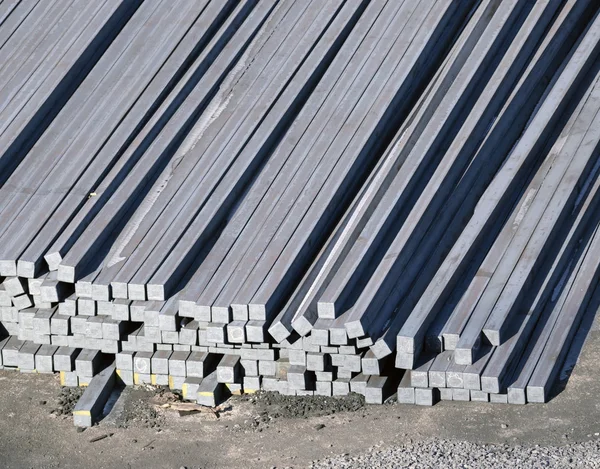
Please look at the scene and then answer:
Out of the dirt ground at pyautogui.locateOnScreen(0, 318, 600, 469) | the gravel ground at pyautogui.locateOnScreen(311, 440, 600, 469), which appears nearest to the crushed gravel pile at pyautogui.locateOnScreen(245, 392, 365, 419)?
the dirt ground at pyautogui.locateOnScreen(0, 318, 600, 469)

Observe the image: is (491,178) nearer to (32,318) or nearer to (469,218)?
(469,218)

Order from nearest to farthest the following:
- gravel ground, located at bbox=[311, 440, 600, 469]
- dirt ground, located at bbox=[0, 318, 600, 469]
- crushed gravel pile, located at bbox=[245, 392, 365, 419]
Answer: gravel ground, located at bbox=[311, 440, 600, 469] < dirt ground, located at bbox=[0, 318, 600, 469] < crushed gravel pile, located at bbox=[245, 392, 365, 419]

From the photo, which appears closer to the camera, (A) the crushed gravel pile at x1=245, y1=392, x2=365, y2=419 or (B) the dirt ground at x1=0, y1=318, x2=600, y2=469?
(B) the dirt ground at x1=0, y1=318, x2=600, y2=469

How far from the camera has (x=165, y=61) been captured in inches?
438

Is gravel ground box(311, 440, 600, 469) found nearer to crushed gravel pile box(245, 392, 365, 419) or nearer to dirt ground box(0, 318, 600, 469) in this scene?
dirt ground box(0, 318, 600, 469)

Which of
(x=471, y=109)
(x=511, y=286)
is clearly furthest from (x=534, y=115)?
(x=511, y=286)

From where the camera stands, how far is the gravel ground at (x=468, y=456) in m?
8.04

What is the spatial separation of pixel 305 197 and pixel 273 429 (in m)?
2.08

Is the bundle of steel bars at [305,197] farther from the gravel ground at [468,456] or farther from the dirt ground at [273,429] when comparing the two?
the gravel ground at [468,456]

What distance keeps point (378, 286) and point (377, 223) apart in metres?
0.70

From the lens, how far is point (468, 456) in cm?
820

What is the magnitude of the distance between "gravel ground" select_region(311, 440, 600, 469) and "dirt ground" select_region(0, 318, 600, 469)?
10 centimetres

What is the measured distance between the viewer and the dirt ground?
Result: 8.48 meters

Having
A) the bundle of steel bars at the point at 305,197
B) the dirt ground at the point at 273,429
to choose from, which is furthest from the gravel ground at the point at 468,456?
the bundle of steel bars at the point at 305,197
